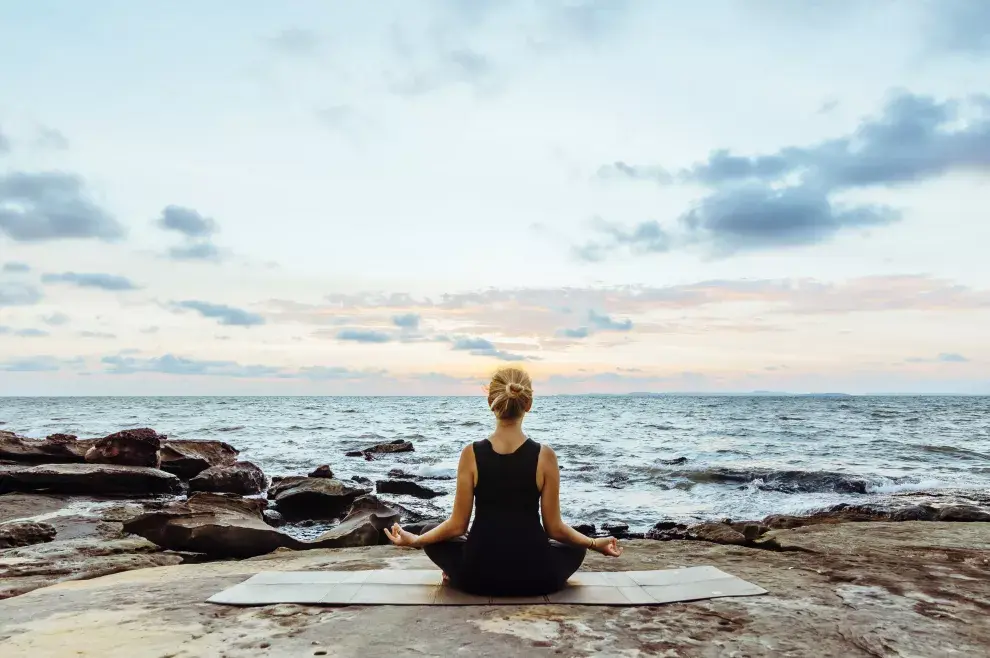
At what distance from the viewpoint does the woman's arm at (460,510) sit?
16.0 feet

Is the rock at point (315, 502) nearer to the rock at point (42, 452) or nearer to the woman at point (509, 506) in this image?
the rock at point (42, 452)

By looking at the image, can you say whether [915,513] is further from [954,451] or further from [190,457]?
[954,451]

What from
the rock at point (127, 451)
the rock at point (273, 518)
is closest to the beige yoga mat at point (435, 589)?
the rock at point (273, 518)

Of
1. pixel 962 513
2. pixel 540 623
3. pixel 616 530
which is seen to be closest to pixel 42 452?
pixel 616 530

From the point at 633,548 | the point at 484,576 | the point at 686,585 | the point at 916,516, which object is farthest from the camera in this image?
the point at 916,516

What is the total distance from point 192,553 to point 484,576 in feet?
15.7

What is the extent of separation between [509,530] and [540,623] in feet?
2.52

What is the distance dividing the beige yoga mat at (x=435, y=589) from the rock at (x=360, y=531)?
2.93m

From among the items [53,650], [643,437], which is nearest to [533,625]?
[53,650]

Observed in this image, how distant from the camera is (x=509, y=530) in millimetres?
4797

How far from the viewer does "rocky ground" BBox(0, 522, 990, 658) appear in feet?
12.3

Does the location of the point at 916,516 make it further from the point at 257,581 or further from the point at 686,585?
the point at 257,581

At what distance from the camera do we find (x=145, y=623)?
4.21 meters

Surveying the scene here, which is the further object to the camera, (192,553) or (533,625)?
(192,553)
